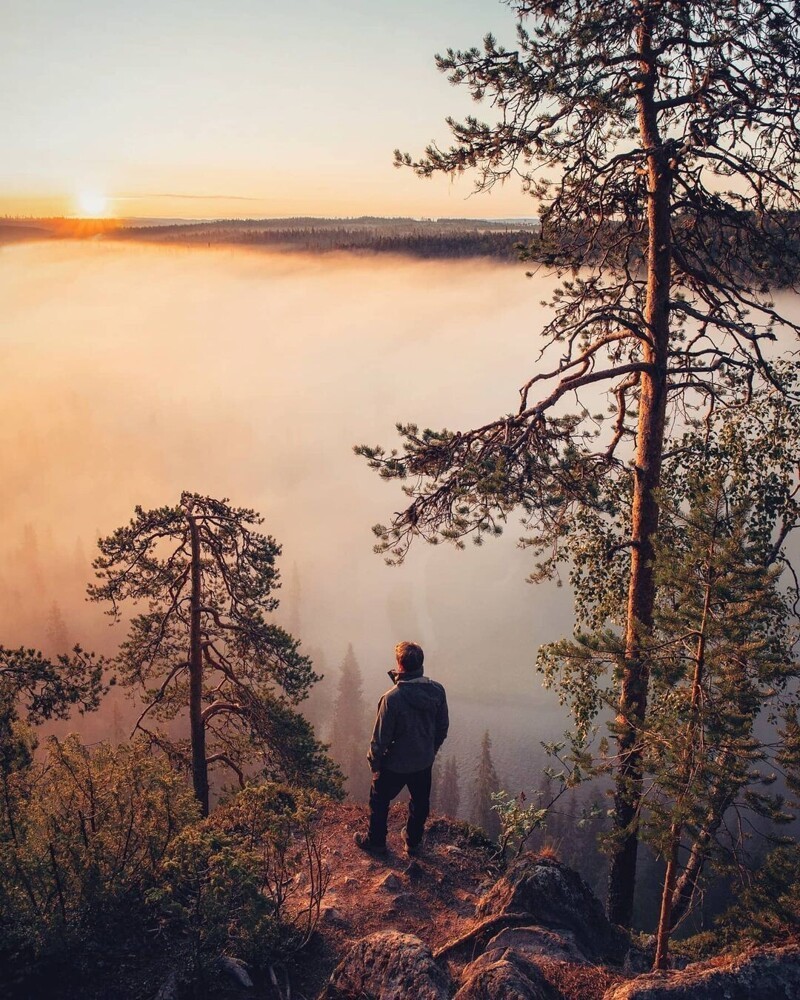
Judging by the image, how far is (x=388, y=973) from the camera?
14.1ft

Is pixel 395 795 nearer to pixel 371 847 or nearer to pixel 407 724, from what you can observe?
pixel 407 724

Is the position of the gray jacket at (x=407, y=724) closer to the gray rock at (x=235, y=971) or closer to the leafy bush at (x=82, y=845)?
the leafy bush at (x=82, y=845)

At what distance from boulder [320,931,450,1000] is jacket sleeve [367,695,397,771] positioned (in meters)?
1.99

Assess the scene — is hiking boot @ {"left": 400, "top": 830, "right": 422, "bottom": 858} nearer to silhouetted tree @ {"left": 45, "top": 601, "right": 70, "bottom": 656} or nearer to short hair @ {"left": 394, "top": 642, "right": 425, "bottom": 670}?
short hair @ {"left": 394, "top": 642, "right": 425, "bottom": 670}

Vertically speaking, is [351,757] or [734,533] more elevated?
[734,533]

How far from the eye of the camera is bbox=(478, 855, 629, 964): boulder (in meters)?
5.68

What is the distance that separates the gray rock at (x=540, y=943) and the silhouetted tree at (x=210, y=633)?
21.5ft

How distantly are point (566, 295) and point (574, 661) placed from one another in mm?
4357

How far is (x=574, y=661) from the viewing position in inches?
242

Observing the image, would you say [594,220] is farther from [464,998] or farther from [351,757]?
[351,757]

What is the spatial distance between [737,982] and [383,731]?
351cm

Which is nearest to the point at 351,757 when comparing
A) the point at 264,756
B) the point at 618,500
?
the point at 264,756

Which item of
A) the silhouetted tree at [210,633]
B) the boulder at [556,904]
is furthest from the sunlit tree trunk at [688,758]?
the silhouetted tree at [210,633]

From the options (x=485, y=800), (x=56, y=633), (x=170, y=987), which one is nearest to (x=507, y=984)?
(x=170, y=987)
